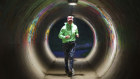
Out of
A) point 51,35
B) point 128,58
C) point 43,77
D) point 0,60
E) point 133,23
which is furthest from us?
point 51,35

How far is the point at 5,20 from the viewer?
5.78 m

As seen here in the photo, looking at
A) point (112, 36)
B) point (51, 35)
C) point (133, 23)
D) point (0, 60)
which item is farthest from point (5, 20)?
point (51, 35)

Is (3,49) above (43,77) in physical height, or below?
above

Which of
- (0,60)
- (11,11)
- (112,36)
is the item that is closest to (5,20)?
(11,11)

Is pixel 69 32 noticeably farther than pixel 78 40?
No

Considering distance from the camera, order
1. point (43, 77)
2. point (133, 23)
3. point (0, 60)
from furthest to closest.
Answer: point (43, 77)
point (133, 23)
point (0, 60)

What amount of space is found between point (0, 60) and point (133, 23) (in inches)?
→ 119

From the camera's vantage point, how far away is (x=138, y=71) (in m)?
5.72

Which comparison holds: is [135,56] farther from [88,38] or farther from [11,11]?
[88,38]

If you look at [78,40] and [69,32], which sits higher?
[69,32]

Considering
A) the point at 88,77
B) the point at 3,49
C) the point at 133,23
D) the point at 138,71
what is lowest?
the point at 88,77

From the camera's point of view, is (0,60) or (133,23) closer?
(0,60)

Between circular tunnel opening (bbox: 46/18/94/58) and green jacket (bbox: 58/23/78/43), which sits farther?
circular tunnel opening (bbox: 46/18/94/58)

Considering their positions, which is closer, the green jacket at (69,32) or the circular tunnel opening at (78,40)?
the green jacket at (69,32)
